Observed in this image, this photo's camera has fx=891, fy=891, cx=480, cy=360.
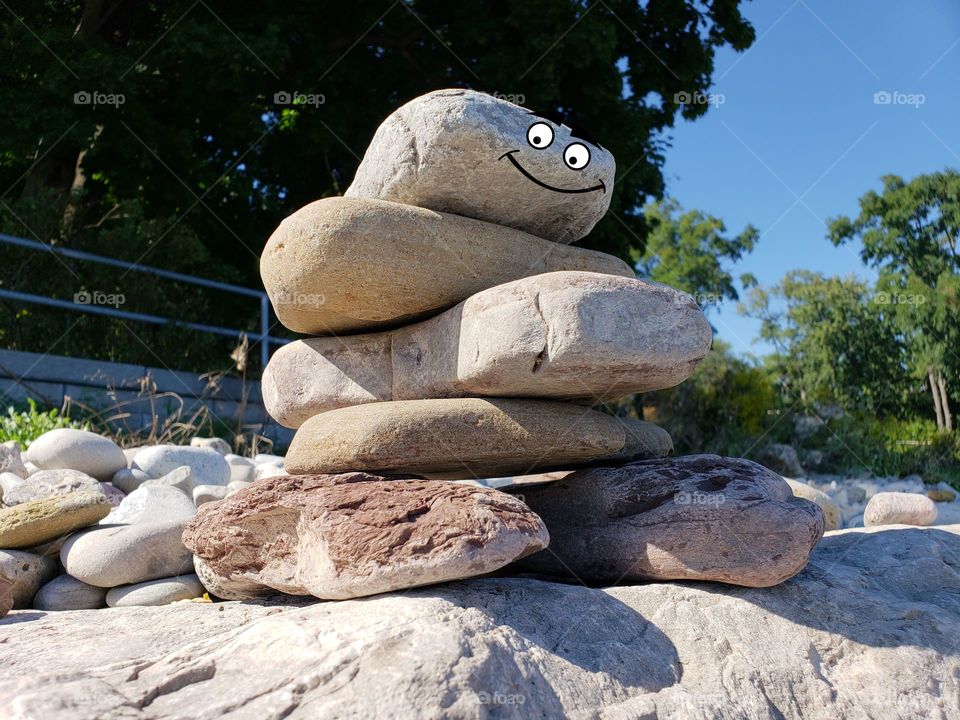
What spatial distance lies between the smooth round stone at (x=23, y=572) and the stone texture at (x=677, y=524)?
7.90ft

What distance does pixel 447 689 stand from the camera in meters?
2.54

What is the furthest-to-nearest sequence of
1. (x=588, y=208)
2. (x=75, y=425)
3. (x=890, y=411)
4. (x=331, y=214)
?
(x=890, y=411), (x=75, y=425), (x=588, y=208), (x=331, y=214)

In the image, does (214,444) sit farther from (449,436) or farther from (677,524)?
(677,524)

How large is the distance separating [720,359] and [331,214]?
13589 millimetres

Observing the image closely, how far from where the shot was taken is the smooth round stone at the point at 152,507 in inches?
199

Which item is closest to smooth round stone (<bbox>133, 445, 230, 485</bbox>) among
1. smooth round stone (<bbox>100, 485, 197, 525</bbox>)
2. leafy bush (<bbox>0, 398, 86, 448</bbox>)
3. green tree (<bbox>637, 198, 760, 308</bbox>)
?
smooth round stone (<bbox>100, 485, 197, 525</bbox>)

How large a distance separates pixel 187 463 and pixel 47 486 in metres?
1.05

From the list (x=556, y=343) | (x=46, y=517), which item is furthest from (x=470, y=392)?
(x=46, y=517)

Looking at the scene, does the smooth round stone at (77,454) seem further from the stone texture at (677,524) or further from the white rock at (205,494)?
the stone texture at (677,524)

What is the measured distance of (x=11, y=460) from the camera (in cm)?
575

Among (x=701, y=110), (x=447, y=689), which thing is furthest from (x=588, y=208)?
(x=701, y=110)

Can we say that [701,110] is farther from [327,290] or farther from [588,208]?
[327,290]

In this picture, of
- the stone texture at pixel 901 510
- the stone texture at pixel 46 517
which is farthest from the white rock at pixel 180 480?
the stone texture at pixel 901 510

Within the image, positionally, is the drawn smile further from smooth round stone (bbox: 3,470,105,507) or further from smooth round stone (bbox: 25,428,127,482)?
smooth round stone (bbox: 25,428,127,482)
